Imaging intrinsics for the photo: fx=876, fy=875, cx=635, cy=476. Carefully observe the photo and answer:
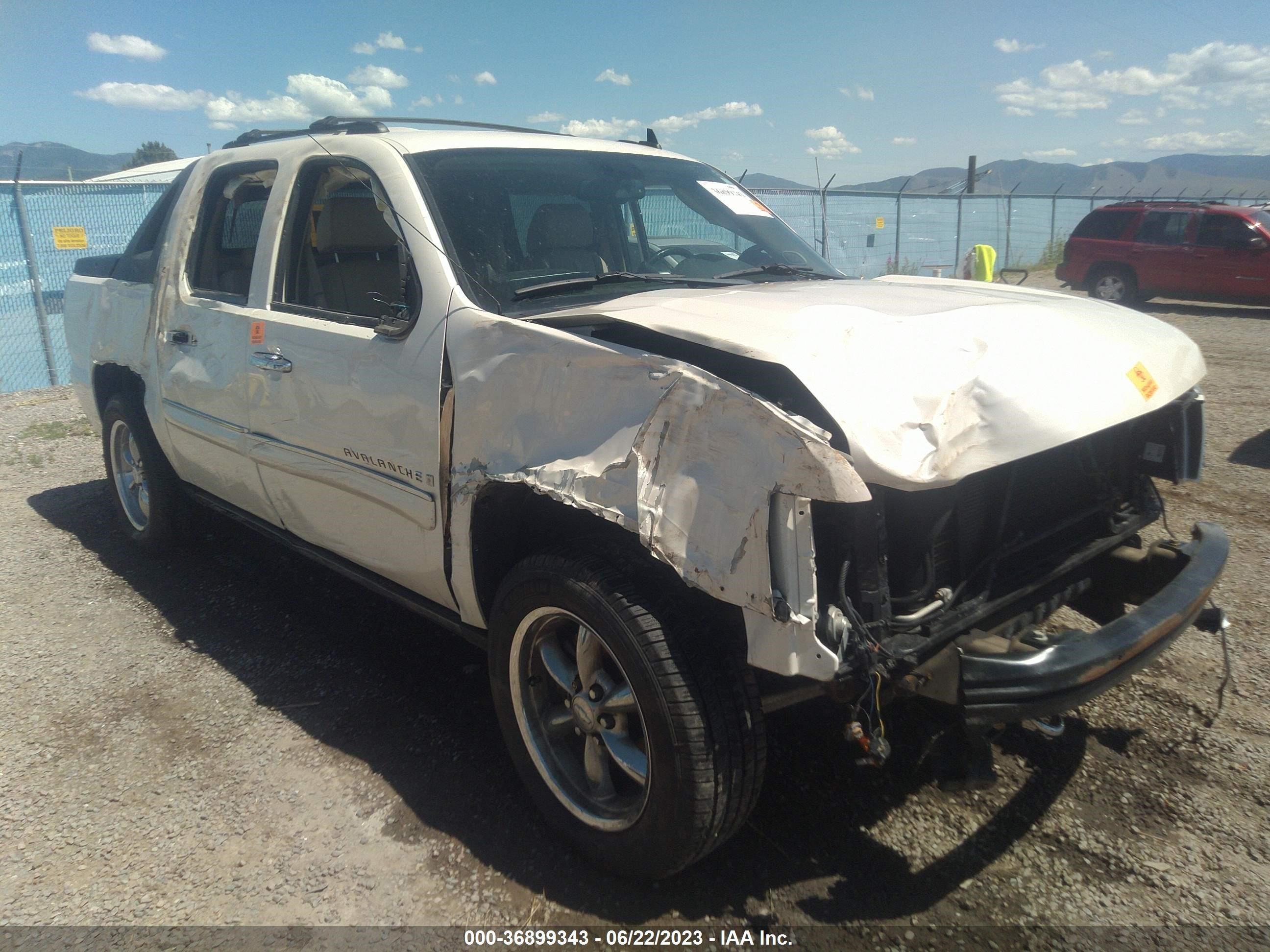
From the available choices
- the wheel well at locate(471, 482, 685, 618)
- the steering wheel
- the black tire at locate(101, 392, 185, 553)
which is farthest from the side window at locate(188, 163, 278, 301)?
the wheel well at locate(471, 482, 685, 618)

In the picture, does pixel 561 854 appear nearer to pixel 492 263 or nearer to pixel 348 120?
pixel 492 263

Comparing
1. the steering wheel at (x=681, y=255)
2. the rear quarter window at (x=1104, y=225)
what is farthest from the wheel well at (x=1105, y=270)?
the steering wheel at (x=681, y=255)

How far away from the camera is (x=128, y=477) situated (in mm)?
5105

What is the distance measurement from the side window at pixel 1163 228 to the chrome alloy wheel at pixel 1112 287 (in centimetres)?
73

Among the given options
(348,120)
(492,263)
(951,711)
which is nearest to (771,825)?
(951,711)

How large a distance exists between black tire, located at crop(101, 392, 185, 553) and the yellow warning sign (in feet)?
23.6

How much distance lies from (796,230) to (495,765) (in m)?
4.94

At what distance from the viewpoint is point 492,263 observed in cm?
287

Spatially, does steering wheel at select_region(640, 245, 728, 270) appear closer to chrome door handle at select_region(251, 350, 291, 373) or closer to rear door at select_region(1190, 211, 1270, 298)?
chrome door handle at select_region(251, 350, 291, 373)

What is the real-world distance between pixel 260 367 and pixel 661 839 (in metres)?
2.36

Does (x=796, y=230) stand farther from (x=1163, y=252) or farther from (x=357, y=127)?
(x=1163, y=252)

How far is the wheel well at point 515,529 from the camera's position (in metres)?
2.48

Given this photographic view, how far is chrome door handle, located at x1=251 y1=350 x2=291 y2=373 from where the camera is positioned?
325cm

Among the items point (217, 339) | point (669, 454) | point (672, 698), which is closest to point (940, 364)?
point (669, 454)
